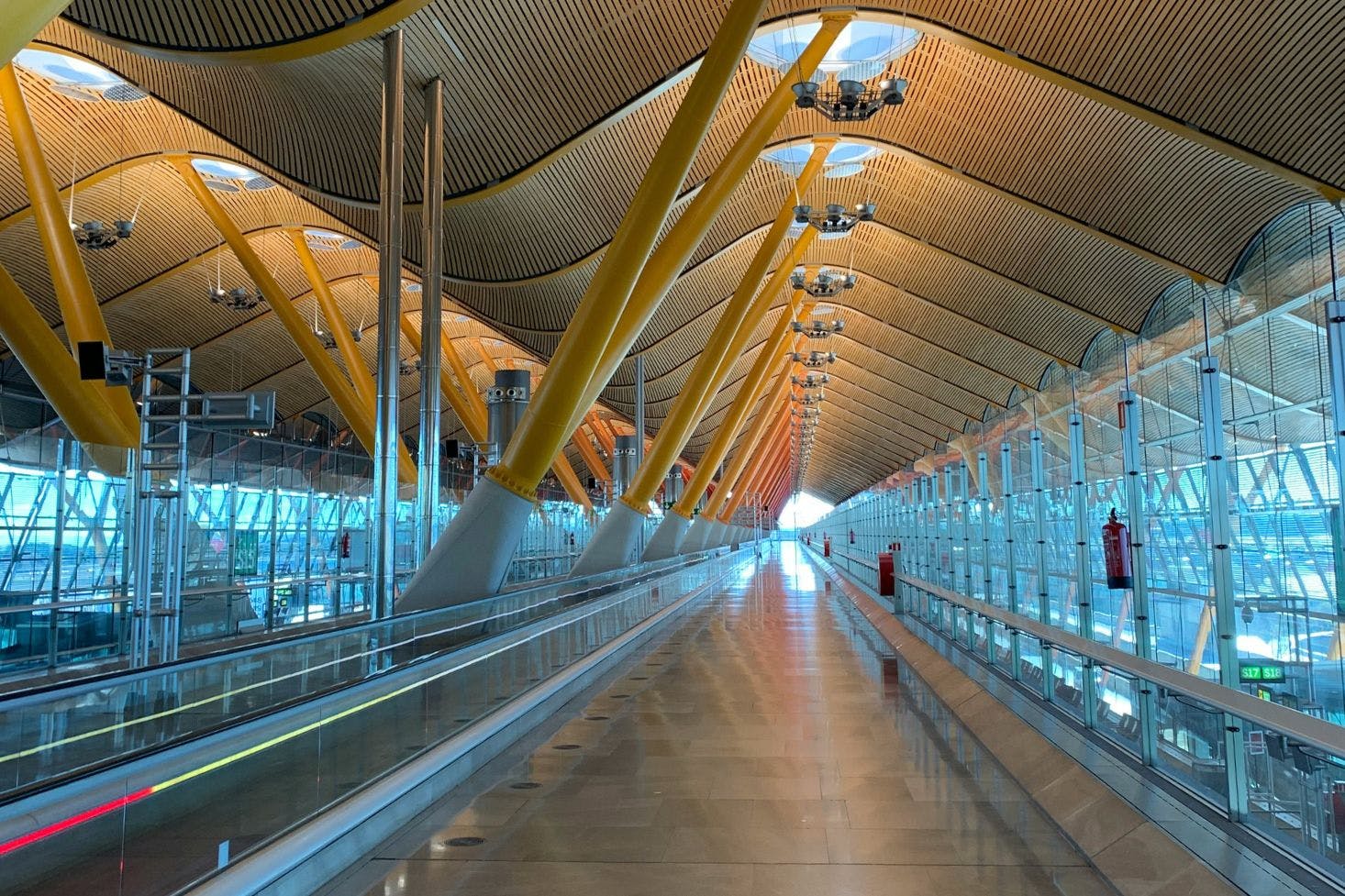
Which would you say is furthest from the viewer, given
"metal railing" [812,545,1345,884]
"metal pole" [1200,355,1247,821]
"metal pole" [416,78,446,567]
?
"metal pole" [416,78,446,567]

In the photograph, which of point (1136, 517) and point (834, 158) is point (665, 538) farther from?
point (1136, 517)

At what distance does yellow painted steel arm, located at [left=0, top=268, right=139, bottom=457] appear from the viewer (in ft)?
57.4

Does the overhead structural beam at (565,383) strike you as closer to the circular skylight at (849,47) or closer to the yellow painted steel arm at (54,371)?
the yellow painted steel arm at (54,371)

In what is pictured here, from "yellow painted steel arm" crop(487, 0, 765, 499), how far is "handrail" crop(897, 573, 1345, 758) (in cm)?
803

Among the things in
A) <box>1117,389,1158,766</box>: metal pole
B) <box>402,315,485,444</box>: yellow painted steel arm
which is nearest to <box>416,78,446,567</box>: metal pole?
<box>1117,389,1158,766</box>: metal pole

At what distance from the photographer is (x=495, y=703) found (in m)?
8.41

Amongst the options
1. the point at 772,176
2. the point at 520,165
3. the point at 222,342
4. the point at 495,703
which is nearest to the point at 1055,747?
the point at 495,703

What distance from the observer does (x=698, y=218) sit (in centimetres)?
1983

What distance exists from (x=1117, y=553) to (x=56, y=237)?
18231 millimetres

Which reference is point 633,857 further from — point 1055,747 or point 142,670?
point 1055,747

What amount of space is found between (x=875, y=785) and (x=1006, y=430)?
6.66 m

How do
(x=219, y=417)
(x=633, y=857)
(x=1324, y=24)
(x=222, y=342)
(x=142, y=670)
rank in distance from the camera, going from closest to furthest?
(x=142, y=670), (x=633, y=857), (x=219, y=417), (x=1324, y=24), (x=222, y=342)

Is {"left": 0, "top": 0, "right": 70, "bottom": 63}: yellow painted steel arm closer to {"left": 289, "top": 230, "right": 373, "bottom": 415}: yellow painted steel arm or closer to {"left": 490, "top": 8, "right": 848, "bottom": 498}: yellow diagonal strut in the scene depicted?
{"left": 490, "top": 8, "right": 848, "bottom": 498}: yellow diagonal strut

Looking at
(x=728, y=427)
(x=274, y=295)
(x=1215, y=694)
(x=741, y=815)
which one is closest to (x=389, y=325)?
(x=741, y=815)
